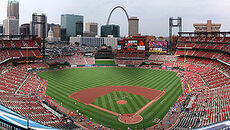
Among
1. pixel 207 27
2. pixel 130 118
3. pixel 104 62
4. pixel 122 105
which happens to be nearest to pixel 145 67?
pixel 104 62

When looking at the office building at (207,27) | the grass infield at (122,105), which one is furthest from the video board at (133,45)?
the office building at (207,27)

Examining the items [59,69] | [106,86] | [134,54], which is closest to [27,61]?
[59,69]

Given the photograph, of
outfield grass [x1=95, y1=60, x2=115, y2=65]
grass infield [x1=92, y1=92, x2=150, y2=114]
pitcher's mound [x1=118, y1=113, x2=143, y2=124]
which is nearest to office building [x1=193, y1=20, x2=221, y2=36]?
outfield grass [x1=95, y1=60, x2=115, y2=65]

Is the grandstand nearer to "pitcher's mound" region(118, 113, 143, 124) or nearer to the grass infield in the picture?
"pitcher's mound" region(118, 113, 143, 124)

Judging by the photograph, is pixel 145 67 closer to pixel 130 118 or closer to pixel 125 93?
pixel 125 93

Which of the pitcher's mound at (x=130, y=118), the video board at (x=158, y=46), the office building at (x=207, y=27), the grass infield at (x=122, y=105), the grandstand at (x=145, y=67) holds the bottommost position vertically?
the pitcher's mound at (x=130, y=118)

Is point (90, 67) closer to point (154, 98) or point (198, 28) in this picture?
point (154, 98)

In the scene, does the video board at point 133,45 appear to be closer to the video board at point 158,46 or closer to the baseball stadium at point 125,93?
the baseball stadium at point 125,93
